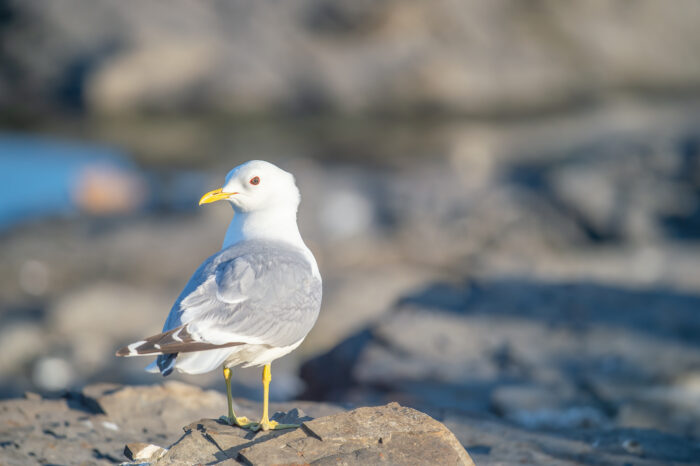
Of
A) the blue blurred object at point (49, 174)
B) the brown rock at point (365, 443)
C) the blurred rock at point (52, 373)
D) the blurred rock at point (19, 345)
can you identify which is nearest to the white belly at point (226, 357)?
the brown rock at point (365, 443)

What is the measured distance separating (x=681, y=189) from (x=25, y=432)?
848 centimetres

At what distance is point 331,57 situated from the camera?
2248cm

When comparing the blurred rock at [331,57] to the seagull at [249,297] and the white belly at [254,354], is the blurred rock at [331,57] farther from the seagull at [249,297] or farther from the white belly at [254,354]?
the white belly at [254,354]

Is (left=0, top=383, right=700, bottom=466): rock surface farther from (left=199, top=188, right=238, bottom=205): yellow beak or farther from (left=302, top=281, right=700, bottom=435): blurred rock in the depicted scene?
(left=199, top=188, right=238, bottom=205): yellow beak

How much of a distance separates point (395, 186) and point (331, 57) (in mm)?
10737

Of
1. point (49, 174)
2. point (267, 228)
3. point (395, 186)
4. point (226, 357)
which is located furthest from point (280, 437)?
point (49, 174)

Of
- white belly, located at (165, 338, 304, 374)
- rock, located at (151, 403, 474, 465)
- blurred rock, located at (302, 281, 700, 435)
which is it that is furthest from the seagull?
blurred rock, located at (302, 281, 700, 435)

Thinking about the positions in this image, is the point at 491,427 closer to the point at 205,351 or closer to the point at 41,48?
the point at 205,351

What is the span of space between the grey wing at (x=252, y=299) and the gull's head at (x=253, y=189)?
0.28m

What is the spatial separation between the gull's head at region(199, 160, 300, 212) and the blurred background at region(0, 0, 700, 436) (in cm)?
151

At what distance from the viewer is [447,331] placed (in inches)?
238

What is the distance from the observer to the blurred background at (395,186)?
19.2 feet

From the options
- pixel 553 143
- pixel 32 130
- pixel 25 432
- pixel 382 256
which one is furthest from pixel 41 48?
pixel 25 432

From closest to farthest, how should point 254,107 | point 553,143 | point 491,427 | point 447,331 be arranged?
point 491,427 < point 447,331 < point 553,143 < point 254,107
